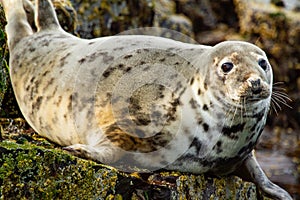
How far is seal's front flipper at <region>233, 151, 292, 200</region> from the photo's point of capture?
15.0 ft

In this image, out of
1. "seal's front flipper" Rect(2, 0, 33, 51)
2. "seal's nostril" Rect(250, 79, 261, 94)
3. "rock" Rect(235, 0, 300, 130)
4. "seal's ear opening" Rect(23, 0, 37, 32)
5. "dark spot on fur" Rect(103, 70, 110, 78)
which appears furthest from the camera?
"rock" Rect(235, 0, 300, 130)

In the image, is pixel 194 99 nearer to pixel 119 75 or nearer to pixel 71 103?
pixel 119 75

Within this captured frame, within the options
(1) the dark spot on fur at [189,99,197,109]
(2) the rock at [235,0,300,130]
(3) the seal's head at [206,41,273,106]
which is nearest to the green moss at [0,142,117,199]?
(1) the dark spot on fur at [189,99,197,109]

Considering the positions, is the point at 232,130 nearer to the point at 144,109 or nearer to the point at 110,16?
the point at 144,109

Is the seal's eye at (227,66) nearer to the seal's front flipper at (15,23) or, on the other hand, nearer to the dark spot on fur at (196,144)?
the dark spot on fur at (196,144)

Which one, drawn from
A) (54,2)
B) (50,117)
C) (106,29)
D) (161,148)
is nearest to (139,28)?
(106,29)

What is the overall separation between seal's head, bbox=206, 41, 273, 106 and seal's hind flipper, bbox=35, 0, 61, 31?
2.16m

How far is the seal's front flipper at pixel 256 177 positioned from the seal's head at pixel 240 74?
66 cm

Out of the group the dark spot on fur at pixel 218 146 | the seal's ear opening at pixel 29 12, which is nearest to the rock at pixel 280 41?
the seal's ear opening at pixel 29 12

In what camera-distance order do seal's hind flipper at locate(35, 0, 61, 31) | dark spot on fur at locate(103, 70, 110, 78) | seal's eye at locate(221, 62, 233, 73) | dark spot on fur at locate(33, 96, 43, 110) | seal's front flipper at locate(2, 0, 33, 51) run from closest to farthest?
seal's eye at locate(221, 62, 233, 73)
dark spot on fur at locate(103, 70, 110, 78)
dark spot on fur at locate(33, 96, 43, 110)
seal's front flipper at locate(2, 0, 33, 51)
seal's hind flipper at locate(35, 0, 61, 31)

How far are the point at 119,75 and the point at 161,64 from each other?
299 millimetres

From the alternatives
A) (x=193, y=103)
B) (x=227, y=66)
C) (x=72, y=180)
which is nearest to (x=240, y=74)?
(x=227, y=66)

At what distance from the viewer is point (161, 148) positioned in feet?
13.4

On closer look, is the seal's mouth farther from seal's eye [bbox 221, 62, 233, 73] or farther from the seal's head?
seal's eye [bbox 221, 62, 233, 73]
